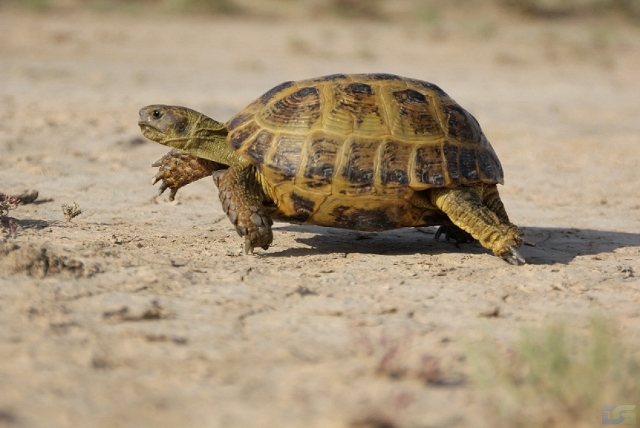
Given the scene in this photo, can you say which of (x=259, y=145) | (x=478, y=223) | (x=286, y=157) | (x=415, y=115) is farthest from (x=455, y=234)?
(x=259, y=145)

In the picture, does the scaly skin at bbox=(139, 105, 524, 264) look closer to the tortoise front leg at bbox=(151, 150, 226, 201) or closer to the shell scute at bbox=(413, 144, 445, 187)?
the tortoise front leg at bbox=(151, 150, 226, 201)

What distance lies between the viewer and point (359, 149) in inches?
213

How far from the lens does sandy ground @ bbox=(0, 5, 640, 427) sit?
3361 millimetres

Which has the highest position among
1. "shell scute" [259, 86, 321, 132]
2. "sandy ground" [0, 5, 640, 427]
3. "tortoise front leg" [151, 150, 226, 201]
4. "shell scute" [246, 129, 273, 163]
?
"shell scute" [259, 86, 321, 132]

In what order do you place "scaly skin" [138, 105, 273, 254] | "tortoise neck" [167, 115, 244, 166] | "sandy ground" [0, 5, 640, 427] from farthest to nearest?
"tortoise neck" [167, 115, 244, 166] → "scaly skin" [138, 105, 273, 254] → "sandy ground" [0, 5, 640, 427]

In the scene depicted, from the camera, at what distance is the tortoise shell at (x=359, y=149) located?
212 inches

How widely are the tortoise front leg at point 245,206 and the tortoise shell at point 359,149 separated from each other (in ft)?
0.48

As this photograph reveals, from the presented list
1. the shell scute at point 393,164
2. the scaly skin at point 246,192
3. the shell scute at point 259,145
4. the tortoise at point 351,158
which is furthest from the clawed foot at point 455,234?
the shell scute at point 259,145

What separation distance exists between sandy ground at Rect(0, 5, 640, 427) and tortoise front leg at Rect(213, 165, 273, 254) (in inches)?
5.8

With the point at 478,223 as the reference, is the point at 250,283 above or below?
below

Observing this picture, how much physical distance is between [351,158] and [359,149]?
0.08 m

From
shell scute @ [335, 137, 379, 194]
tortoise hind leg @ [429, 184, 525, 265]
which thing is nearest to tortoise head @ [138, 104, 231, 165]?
shell scute @ [335, 137, 379, 194]

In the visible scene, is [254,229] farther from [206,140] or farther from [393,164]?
[393,164]

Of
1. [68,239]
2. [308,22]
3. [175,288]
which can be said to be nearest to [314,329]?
[175,288]
